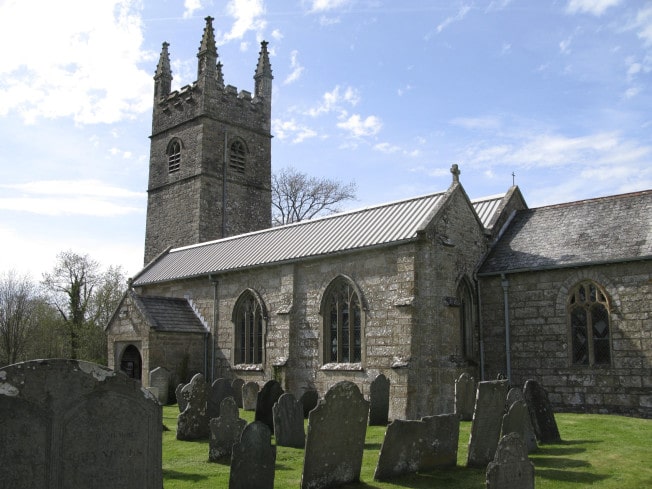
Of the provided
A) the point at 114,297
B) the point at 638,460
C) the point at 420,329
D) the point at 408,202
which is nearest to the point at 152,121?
the point at 114,297

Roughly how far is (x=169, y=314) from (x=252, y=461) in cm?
1560

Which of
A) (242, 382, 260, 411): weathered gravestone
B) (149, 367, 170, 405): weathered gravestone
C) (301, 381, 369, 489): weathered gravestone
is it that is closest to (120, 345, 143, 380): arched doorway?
(149, 367, 170, 405): weathered gravestone

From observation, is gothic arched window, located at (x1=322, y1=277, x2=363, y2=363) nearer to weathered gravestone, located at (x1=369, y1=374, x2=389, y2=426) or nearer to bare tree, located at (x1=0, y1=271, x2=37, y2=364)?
weathered gravestone, located at (x1=369, y1=374, x2=389, y2=426)

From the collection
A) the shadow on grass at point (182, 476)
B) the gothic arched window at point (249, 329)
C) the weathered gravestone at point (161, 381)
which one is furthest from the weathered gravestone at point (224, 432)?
the gothic arched window at point (249, 329)

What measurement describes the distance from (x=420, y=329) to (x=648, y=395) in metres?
5.69

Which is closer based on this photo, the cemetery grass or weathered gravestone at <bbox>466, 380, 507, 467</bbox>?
the cemetery grass

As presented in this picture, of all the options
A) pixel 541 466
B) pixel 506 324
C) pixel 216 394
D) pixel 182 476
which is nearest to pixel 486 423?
pixel 541 466

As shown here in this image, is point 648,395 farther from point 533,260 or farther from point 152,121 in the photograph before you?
point 152,121

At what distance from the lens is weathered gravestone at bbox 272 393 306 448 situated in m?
11.9

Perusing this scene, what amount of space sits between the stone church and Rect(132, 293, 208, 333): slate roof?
0.06 metres

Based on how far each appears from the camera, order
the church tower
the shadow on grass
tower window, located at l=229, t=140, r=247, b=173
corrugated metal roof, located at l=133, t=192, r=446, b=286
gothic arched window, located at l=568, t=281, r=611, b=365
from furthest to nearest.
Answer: tower window, located at l=229, t=140, r=247, b=173 → the church tower → corrugated metal roof, located at l=133, t=192, r=446, b=286 → gothic arched window, located at l=568, t=281, r=611, b=365 → the shadow on grass

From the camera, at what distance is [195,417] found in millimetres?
12953

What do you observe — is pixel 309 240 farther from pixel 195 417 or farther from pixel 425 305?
pixel 195 417

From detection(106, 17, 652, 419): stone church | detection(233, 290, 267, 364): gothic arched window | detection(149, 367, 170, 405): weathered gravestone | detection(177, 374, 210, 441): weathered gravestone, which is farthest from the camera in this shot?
detection(233, 290, 267, 364): gothic arched window
